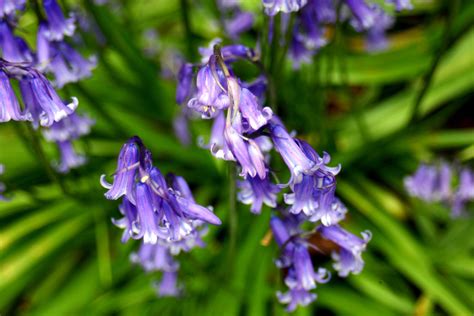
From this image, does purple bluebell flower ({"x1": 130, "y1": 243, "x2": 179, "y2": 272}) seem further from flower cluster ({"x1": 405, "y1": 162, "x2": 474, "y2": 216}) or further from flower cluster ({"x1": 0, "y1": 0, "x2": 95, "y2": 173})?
flower cluster ({"x1": 405, "y1": 162, "x2": 474, "y2": 216})

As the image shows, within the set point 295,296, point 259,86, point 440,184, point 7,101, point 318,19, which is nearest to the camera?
point 7,101

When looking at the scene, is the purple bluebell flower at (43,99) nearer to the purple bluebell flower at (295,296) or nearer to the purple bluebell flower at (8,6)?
the purple bluebell flower at (8,6)

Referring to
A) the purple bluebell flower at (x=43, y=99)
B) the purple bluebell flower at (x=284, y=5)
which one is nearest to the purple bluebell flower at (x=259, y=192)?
the purple bluebell flower at (x=284, y=5)

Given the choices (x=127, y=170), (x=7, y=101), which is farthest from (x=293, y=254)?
(x=7, y=101)

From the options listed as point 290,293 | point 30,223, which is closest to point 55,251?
point 30,223

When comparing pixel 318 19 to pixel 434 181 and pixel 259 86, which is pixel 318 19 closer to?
pixel 259 86

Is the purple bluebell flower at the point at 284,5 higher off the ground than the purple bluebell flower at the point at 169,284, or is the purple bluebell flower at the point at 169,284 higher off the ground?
the purple bluebell flower at the point at 284,5
